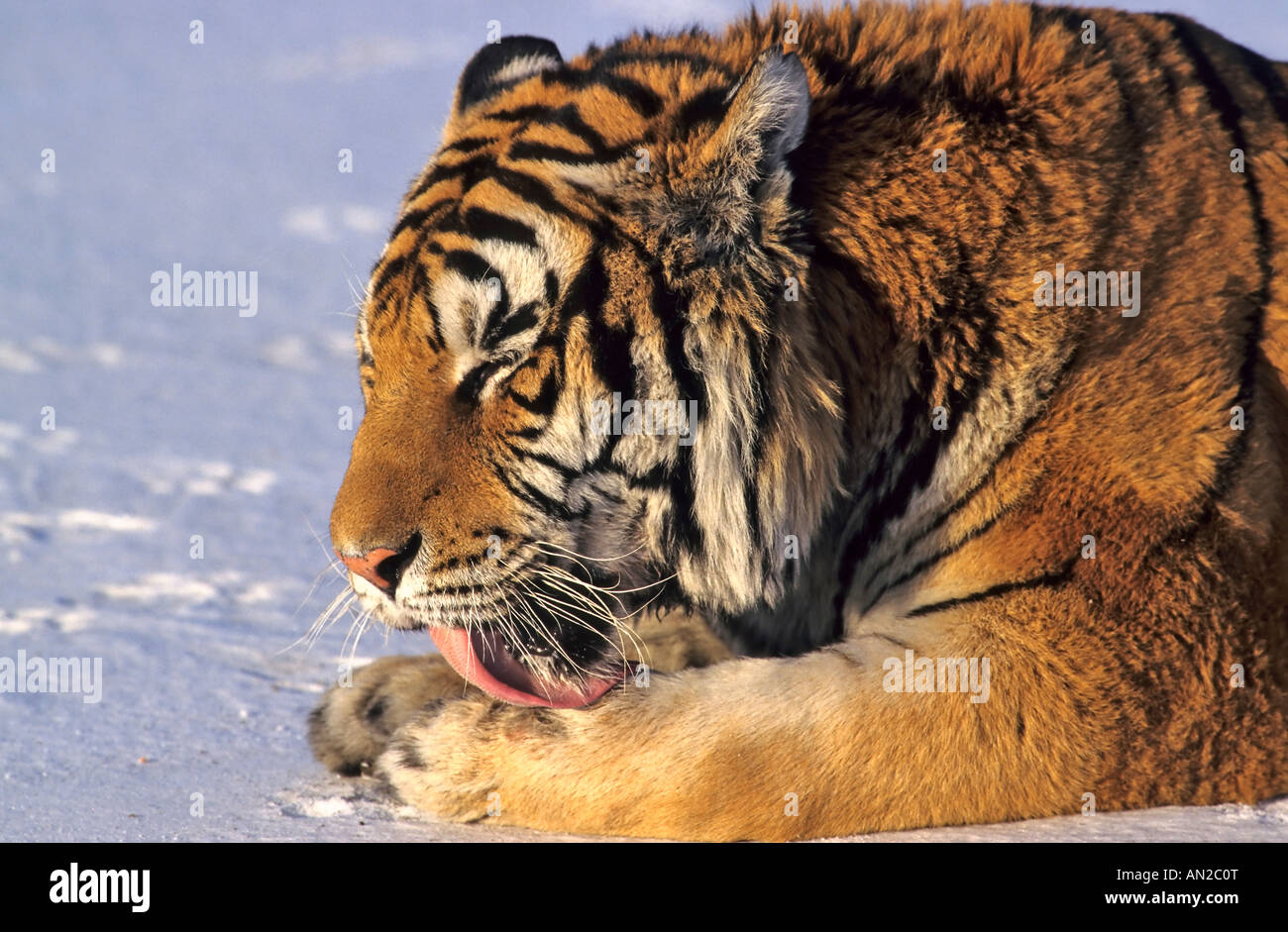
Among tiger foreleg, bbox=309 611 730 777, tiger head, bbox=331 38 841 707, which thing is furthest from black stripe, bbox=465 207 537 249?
tiger foreleg, bbox=309 611 730 777

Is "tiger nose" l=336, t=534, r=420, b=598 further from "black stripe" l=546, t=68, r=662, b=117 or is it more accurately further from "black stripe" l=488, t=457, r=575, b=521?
"black stripe" l=546, t=68, r=662, b=117

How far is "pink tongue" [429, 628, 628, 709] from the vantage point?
2049 mm

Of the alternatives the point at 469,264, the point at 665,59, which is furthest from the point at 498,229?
the point at 665,59

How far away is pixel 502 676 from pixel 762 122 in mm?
917

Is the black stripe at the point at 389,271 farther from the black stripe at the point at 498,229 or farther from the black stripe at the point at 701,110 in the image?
the black stripe at the point at 701,110

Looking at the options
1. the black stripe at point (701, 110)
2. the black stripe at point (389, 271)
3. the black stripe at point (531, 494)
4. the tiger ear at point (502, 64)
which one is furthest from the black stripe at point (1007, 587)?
the tiger ear at point (502, 64)

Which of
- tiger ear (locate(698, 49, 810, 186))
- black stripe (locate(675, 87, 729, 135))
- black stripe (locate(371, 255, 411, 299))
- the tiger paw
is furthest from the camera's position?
the tiger paw

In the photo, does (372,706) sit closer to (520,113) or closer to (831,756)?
(831,756)

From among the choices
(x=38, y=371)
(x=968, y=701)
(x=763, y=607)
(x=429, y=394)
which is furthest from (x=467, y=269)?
(x=38, y=371)

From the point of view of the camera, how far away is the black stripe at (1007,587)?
1917 mm

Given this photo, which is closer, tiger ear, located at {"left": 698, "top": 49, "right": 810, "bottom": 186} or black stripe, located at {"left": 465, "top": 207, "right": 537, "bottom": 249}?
tiger ear, located at {"left": 698, "top": 49, "right": 810, "bottom": 186}

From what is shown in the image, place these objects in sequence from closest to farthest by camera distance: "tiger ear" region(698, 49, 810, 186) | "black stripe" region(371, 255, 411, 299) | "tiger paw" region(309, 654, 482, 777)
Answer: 1. "tiger ear" region(698, 49, 810, 186)
2. "black stripe" region(371, 255, 411, 299)
3. "tiger paw" region(309, 654, 482, 777)

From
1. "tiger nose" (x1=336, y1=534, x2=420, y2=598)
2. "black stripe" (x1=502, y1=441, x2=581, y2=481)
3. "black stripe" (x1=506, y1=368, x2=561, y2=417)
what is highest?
"black stripe" (x1=506, y1=368, x2=561, y2=417)
